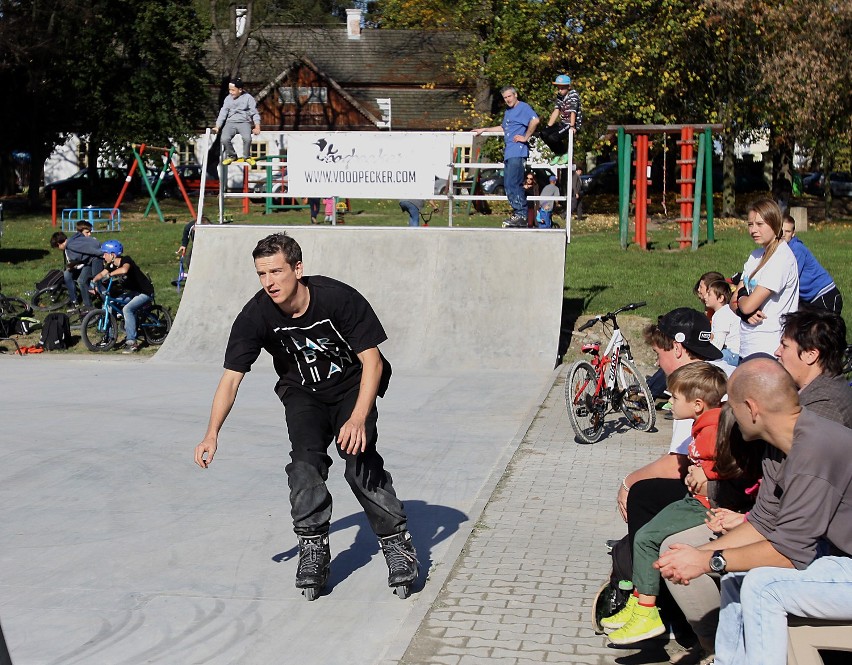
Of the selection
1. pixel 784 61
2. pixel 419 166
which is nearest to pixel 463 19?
pixel 784 61

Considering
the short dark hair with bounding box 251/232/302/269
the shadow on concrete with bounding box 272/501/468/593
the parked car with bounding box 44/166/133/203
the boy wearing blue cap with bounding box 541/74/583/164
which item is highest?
the boy wearing blue cap with bounding box 541/74/583/164

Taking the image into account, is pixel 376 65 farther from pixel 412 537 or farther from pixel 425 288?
pixel 412 537

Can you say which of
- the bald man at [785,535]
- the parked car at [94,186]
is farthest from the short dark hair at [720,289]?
the parked car at [94,186]

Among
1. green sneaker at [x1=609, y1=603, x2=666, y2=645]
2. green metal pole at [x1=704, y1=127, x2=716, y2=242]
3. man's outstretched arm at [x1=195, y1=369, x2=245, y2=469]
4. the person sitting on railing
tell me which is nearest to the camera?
green sneaker at [x1=609, y1=603, x2=666, y2=645]

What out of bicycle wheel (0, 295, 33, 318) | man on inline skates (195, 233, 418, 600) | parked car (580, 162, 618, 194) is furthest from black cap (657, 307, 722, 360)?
parked car (580, 162, 618, 194)

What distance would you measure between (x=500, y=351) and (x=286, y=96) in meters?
47.8

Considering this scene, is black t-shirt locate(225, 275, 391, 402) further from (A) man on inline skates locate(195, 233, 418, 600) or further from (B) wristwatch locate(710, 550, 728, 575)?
(B) wristwatch locate(710, 550, 728, 575)

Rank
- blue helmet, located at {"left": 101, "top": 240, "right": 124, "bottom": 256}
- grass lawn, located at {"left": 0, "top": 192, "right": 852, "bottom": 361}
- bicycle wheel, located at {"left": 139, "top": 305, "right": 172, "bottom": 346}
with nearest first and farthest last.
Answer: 1. blue helmet, located at {"left": 101, "top": 240, "right": 124, "bottom": 256}
2. bicycle wheel, located at {"left": 139, "top": 305, "right": 172, "bottom": 346}
3. grass lawn, located at {"left": 0, "top": 192, "right": 852, "bottom": 361}

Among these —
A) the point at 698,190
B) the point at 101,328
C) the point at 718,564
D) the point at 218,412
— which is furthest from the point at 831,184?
the point at 718,564

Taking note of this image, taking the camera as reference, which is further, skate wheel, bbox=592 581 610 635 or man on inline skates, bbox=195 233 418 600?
man on inline skates, bbox=195 233 418 600

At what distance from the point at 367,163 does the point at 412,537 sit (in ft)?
31.1

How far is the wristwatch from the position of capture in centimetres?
394

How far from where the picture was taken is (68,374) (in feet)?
44.1

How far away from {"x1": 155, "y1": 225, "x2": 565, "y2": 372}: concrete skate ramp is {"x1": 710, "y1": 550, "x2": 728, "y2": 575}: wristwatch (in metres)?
9.24
